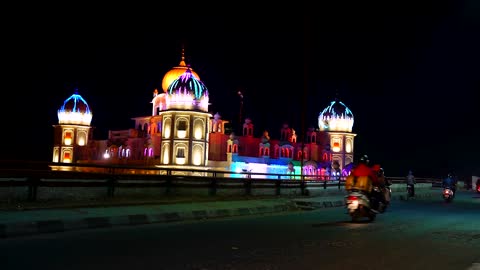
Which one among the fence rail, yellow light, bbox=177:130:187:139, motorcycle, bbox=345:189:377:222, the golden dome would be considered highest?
the golden dome

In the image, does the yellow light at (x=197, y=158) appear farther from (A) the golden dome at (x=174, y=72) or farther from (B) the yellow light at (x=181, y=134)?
(A) the golden dome at (x=174, y=72)

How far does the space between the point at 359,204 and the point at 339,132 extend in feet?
202

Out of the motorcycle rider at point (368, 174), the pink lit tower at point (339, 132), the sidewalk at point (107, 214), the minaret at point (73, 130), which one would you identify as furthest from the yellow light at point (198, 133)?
the motorcycle rider at point (368, 174)

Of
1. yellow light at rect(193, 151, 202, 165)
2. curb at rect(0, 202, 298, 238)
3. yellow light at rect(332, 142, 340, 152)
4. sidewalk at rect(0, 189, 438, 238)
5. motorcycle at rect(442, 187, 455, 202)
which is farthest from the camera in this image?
yellow light at rect(332, 142, 340, 152)

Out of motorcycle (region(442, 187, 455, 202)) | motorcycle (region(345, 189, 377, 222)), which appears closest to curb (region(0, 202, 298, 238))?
motorcycle (region(345, 189, 377, 222))

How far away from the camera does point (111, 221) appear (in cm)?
1337

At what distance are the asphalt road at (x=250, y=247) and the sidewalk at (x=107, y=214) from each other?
57 centimetres

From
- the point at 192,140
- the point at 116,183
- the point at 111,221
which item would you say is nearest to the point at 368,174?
the point at 111,221

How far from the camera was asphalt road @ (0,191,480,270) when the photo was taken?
8094 mm

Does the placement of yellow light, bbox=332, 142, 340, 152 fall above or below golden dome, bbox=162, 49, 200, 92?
below

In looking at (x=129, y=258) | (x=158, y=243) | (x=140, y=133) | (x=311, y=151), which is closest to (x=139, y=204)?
(x=158, y=243)

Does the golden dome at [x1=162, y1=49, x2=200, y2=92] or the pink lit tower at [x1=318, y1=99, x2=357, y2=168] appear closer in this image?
the golden dome at [x1=162, y1=49, x2=200, y2=92]

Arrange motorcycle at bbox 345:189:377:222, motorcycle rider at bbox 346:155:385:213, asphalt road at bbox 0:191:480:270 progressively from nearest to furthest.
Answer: asphalt road at bbox 0:191:480:270 → motorcycle at bbox 345:189:377:222 → motorcycle rider at bbox 346:155:385:213

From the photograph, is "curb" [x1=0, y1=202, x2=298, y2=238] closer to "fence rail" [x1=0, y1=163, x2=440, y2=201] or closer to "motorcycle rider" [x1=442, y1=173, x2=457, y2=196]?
"fence rail" [x1=0, y1=163, x2=440, y2=201]
